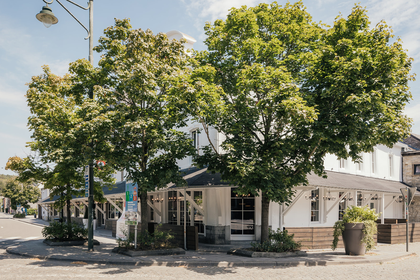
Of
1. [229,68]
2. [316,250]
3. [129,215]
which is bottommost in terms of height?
[316,250]

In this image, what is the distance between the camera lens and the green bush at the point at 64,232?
1725cm

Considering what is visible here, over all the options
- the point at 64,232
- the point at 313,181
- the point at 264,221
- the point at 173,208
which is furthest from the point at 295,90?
the point at 64,232

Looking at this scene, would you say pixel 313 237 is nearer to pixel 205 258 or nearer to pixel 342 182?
pixel 342 182

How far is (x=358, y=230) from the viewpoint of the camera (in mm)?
13867

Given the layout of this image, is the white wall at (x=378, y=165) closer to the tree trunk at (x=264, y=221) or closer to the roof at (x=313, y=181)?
the roof at (x=313, y=181)

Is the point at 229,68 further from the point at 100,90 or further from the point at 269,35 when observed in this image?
the point at 100,90

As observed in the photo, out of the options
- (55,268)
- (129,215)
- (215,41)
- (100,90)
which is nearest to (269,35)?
(215,41)

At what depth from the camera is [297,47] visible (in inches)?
539

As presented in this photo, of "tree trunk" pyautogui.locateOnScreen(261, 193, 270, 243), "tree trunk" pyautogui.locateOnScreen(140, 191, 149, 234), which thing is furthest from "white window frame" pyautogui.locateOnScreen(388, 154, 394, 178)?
"tree trunk" pyautogui.locateOnScreen(140, 191, 149, 234)

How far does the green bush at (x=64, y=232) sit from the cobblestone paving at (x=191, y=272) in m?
4.91

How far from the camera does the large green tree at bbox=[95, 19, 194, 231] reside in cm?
1248

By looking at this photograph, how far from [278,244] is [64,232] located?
34.0 feet

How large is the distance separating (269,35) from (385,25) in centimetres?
409

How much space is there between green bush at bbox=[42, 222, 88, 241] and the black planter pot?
39.4ft
